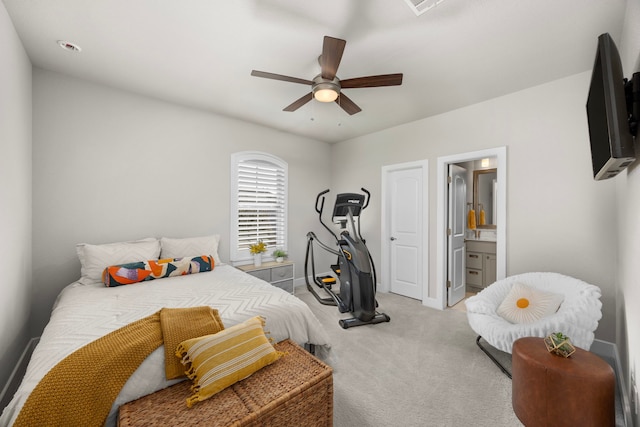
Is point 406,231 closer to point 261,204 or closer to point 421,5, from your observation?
point 261,204

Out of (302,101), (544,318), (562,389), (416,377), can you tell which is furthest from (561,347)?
(302,101)

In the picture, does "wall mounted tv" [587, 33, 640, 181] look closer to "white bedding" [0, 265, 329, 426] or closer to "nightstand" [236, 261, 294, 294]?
"white bedding" [0, 265, 329, 426]

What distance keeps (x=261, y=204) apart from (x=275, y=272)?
1.12 meters

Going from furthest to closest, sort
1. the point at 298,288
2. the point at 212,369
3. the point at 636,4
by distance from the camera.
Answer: the point at 298,288 < the point at 636,4 < the point at 212,369

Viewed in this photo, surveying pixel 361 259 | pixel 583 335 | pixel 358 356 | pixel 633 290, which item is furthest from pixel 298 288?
pixel 633 290

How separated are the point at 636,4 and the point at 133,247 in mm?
4305

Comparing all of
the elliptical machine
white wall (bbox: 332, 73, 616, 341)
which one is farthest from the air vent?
the elliptical machine

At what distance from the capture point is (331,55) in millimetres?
1875

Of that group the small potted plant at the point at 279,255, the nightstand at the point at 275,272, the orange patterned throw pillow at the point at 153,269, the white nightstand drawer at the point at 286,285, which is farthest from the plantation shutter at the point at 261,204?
the orange patterned throw pillow at the point at 153,269

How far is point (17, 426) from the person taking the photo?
973 millimetres

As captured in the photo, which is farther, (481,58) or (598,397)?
(481,58)

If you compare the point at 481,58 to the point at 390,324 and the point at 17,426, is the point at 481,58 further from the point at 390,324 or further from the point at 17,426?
the point at 17,426

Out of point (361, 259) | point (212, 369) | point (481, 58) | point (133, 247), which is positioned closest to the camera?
point (212, 369)

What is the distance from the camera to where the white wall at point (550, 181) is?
8.11ft
